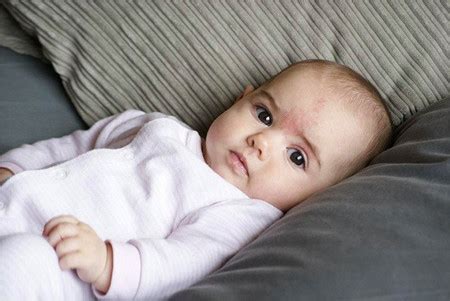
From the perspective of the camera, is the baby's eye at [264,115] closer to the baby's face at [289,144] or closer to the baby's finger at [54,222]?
the baby's face at [289,144]

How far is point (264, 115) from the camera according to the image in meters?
1.14

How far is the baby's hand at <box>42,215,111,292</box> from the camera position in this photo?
830mm

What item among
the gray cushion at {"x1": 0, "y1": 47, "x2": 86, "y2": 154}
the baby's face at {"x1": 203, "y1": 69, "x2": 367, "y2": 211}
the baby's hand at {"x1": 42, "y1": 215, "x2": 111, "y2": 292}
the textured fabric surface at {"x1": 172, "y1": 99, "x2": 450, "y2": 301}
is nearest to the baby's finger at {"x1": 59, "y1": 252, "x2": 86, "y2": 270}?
the baby's hand at {"x1": 42, "y1": 215, "x2": 111, "y2": 292}

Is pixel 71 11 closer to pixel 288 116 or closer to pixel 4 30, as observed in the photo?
pixel 4 30

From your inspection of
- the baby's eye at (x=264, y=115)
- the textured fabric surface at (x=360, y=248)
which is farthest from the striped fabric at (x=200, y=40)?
the textured fabric surface at (x=360, y=248)

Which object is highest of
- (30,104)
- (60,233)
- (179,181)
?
(30,104)

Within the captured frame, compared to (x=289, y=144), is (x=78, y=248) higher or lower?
higher

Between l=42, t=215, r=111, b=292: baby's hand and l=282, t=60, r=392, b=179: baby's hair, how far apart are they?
47 centimetres

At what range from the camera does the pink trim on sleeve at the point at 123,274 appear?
855 mm

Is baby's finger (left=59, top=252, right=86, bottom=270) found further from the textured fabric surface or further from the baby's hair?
the baby's hair

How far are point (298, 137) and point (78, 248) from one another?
433mm

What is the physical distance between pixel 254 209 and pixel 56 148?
0.42m

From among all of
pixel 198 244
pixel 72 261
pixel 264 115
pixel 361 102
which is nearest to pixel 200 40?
pixel 264 115

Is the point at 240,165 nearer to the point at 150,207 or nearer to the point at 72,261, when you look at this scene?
the point at 150,207
